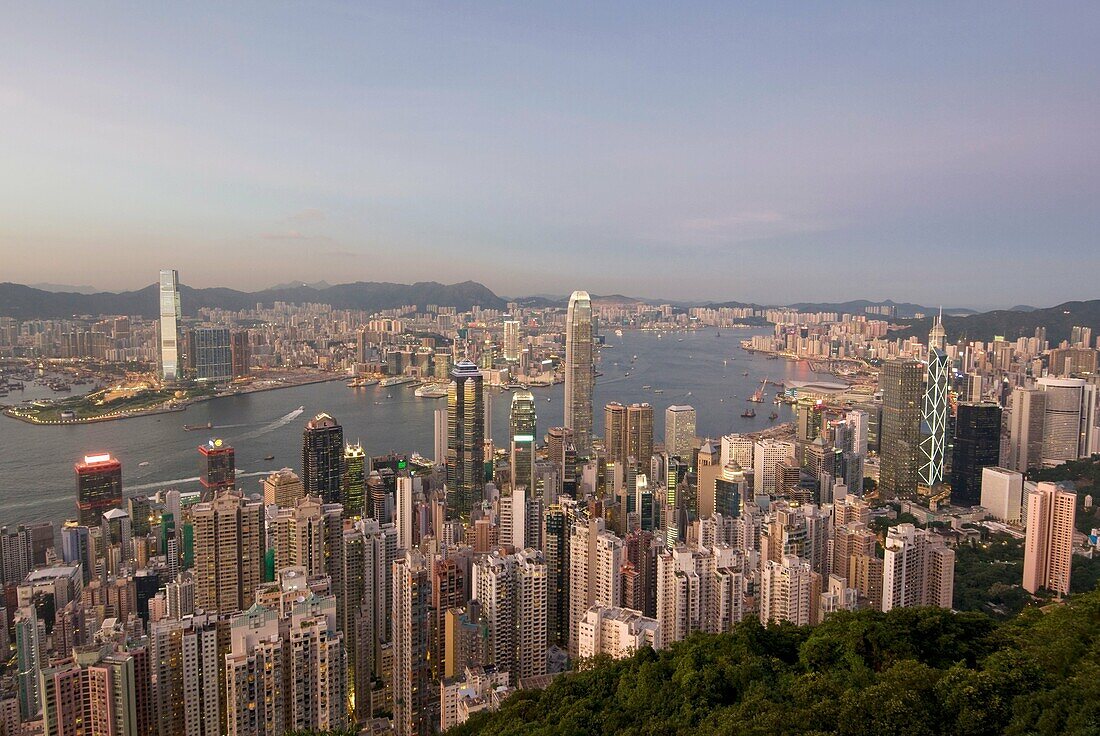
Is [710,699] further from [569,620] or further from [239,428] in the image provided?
[239,428]

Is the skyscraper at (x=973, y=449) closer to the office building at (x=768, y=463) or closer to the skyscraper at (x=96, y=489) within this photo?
the office building at (x=768, y=463)

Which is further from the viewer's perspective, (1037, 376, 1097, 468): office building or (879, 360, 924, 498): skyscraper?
(1037, 376, 1097, 468): office building

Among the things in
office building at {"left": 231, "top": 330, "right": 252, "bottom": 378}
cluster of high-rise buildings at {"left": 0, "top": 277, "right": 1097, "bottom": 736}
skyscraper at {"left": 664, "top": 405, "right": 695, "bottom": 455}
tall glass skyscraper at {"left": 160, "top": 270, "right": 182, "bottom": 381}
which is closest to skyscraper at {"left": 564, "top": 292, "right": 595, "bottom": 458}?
cluster of high-rise buildings at {"left": 0, "top": 277, "right": 1097, "bottom": 736}

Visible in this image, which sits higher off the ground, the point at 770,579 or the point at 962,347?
the point at 962,347

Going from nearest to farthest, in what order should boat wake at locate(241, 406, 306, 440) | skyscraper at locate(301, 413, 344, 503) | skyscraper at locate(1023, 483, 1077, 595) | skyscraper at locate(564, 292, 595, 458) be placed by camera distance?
skyscraper at locate(1023, 483, 1077, 595)
skyscraper at locate(301, 413, 344, 503)
boat wake at locate(241, 406, 306, 440)
skyscraper at locate(564, 292, 595, 458)

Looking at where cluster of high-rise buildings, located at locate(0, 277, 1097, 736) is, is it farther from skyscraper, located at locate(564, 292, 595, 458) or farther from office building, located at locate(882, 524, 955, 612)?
skyscraper, located at locate(564, 292, 595, 458)

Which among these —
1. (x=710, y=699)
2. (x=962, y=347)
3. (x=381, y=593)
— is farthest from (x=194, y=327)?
(x=962, y=347)

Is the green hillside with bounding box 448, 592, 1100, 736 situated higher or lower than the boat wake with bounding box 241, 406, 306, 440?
higher
